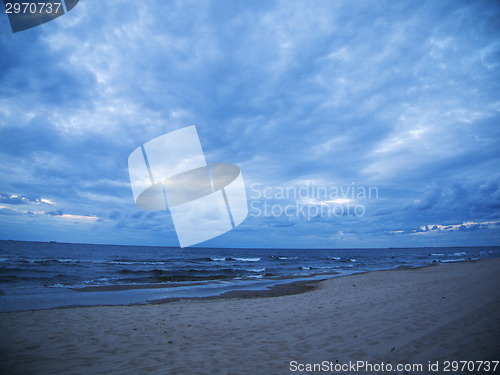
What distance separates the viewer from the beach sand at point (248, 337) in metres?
4.59

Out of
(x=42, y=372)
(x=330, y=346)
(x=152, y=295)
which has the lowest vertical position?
(x=152, y=295)

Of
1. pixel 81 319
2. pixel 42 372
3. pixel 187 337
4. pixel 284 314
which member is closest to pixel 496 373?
pixel 284 314

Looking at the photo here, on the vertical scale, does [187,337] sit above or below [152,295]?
above

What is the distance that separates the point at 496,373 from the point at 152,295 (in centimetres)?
1417

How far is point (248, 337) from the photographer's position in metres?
6.10

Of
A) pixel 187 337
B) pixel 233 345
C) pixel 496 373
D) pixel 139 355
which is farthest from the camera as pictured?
pixel 187 337

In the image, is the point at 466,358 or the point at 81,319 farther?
the point at 81,319

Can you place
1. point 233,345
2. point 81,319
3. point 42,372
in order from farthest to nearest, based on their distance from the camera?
1. point 81,319
2. point 233,345
3. point 42,372

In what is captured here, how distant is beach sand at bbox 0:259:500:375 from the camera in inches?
181

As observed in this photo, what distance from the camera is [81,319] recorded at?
26.6ft

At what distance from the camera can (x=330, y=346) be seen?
5238 mm

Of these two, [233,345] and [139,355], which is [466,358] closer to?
[233,345]

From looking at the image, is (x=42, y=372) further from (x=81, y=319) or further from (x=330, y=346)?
(x=330, y=346)

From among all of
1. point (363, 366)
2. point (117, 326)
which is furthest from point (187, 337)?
point (363, 366)
